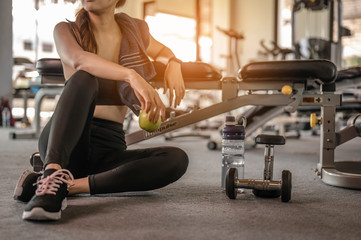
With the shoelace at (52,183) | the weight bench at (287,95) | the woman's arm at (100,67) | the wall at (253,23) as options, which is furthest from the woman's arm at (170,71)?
the wall at (253,23)

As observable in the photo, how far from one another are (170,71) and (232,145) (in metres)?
0.38

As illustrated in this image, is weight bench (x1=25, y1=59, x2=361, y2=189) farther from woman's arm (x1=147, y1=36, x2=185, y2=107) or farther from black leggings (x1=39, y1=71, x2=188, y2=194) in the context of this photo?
black leggings (x1=39, y1=71, x2=188, y2=194)

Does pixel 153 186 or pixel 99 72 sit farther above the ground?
pixel 99 72

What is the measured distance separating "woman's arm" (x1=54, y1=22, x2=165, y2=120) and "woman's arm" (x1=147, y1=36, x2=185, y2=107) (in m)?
0.30

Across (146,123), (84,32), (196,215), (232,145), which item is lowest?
(196,215)

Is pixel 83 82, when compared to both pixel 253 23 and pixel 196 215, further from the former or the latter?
pixel 253 23

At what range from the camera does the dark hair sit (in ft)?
4.15

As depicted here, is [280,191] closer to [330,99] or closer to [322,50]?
[330,99]

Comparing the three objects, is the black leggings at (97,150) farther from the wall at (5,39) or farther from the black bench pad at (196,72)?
the wall at (5,39)

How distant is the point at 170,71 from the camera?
1.44 meters

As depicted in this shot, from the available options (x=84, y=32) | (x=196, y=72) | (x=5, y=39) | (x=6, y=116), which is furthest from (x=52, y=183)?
(x=6, y=116)

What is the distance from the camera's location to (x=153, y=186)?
4.11 ft

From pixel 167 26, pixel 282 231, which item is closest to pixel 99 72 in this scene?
pixel 282 231

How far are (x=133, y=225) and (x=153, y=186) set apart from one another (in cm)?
30
